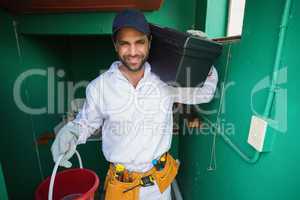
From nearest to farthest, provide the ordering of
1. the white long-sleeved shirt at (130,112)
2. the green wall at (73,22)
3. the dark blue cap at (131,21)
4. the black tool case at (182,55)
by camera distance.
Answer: the black tool case at (182,55)
the dark blue cap at (131,21)
the white long-sleeved shirt at (130,112)
the green wall at (73,22)

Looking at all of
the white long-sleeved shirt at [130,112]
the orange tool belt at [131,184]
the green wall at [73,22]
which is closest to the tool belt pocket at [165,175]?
the orange tool belt at [131,184]

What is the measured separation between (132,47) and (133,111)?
0.34 metres

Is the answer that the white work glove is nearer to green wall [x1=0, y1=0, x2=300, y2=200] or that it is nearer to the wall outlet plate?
green wall [x1=0, y1=0, x2=300, y2=200]

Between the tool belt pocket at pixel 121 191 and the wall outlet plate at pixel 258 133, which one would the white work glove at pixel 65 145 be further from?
the wall outlet plate at pixel 258 133

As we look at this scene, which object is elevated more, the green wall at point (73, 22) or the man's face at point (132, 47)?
the green wall at point (73, 22)

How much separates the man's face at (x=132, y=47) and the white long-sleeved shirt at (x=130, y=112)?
8 cm

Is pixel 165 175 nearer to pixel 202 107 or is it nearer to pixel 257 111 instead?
→ pixel 202 107

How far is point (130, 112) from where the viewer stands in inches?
43.2

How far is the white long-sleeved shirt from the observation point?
42.7 inches

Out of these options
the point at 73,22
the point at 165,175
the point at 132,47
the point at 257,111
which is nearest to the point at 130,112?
the point at 132,47

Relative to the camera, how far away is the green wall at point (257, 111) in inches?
21.0

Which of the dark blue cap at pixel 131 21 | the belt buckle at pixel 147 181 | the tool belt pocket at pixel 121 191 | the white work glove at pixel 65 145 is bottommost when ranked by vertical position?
the tool belt pocket at pixel 121 191

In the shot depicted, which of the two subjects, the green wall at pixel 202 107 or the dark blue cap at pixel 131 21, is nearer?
the green wall at pixel 202 107

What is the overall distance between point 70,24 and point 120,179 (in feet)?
3.38
